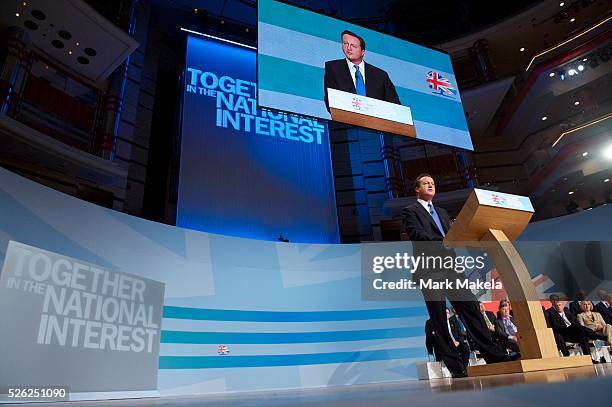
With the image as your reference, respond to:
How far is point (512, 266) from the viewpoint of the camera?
7.67 ft

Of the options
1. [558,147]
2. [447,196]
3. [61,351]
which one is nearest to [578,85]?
[558,147]

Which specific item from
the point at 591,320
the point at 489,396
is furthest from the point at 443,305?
the point at 591,320

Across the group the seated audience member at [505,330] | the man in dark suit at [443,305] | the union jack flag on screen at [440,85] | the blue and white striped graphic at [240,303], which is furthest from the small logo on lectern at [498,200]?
the blue and white striped graphic at [240,303]

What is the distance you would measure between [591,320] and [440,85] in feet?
12.6

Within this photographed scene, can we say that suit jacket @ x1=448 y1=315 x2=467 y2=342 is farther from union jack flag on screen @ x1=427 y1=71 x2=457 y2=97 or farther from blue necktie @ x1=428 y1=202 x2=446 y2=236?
union jack flag on screen @ x1=427 y1=71 x2=457 y2=97

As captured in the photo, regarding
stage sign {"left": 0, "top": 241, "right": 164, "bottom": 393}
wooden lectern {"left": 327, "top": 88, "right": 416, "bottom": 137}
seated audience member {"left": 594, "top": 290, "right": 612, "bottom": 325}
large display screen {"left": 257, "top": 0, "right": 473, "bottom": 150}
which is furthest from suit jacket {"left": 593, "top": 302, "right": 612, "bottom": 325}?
stage sign {"left": 0, "top": 241, "right": 164, "bottom": 393}

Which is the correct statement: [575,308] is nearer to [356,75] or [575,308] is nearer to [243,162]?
[356,75]

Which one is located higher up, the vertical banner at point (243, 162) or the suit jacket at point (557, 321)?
the vertical banner at point (243, 162)

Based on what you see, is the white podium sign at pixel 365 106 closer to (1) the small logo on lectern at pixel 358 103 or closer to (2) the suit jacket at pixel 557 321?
(1) the small logo on lectern at pixel 358 103

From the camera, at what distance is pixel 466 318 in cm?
263

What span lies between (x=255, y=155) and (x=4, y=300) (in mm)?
6720

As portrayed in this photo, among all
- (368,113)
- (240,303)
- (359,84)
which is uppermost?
(359,84)

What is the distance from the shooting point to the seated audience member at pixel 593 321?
5.59 m

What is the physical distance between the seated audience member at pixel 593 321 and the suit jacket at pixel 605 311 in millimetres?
177
